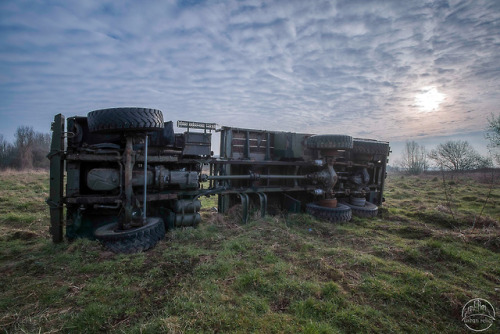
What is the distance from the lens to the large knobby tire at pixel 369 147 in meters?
8.11

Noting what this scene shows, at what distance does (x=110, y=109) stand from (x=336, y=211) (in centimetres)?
573

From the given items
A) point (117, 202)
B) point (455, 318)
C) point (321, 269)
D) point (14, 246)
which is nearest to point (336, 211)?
point (321, 269)

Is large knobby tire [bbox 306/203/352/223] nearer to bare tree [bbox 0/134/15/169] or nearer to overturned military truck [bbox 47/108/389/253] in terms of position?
overturned military truck [bbox 47/108/389/253]

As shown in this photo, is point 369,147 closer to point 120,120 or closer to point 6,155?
point 120,120

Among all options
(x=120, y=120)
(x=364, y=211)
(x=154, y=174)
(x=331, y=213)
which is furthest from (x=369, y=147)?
(x=120, y=120)

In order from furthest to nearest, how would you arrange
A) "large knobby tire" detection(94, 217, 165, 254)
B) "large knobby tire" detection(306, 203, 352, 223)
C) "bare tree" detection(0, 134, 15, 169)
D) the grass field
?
"bare tree" detection(0, 134, 15, 169)
"large knobby tire" detection(306, 203, 352, 223)
"large knobby tire" detection(94, 217, 165, 254)
the grass field

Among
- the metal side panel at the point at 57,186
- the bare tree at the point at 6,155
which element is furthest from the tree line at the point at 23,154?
the metal side panel at the point at 57,186

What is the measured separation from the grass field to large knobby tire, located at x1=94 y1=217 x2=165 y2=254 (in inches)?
6.0

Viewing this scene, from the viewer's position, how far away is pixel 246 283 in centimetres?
294

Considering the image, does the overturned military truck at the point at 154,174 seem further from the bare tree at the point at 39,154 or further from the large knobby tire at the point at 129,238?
the bare tree at the point at 39,154

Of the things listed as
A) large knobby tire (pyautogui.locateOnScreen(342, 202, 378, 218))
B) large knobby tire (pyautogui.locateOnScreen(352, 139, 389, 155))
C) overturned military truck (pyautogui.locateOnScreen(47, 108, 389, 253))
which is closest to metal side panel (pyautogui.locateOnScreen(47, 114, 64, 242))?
overturned military truck (pyautogui.locateOnScreen(47, 108, 389, 253))

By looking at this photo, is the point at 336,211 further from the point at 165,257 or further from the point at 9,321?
the point at 9,321

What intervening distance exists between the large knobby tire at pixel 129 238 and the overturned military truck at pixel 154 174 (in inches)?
0.6

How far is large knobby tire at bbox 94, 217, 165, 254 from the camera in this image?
3.72 metres
